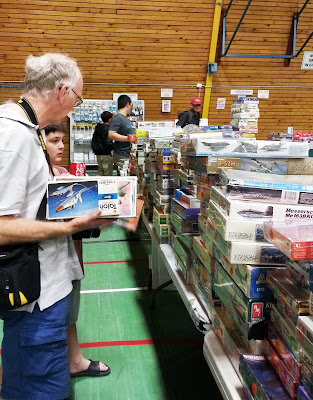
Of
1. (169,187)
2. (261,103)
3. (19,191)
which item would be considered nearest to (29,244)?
(19,191)

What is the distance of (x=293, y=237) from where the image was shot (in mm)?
1069

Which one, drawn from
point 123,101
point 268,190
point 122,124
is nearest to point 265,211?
point 268,190

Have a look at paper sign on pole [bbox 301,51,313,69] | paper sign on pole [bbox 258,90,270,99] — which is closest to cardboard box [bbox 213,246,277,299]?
paper sign on pole [bbox 258,90,270,99]

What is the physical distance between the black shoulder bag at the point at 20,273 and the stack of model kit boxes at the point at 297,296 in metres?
0.88

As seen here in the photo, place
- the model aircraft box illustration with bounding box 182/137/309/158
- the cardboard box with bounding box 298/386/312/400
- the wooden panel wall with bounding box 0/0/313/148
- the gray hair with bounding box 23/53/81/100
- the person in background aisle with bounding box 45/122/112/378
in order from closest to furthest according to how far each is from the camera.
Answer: the cardboard box with bounding box 298/386/312/400 < the gray hair with bounding box 23/53/81/100 < the model aircraft box illustration with bounding box 182/137/309/158 < the person in background aisle with bounding box 45/122/112/378 < the wooden panel wall with bounding box 0/0/313/148

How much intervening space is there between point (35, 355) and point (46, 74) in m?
1.12

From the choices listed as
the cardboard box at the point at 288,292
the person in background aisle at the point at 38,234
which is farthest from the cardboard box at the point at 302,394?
the person in background aisle at the point at 38,234

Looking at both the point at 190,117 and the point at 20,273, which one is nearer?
the point at 20,273

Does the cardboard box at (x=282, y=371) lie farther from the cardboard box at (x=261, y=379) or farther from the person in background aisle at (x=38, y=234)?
the person in background aisle at (x=38, y=234)

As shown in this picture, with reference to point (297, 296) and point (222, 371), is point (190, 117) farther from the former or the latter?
point (297, 296)

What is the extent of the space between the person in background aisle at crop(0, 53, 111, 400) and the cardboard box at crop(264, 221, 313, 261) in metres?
0.66

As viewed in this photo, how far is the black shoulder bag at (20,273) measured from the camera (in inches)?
57.7

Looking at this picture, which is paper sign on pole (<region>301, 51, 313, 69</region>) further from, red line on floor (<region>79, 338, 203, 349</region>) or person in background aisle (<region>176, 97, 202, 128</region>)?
red line on floor (<region>79, 338, 203, 349</region>)

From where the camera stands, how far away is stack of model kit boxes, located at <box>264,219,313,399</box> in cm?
101
